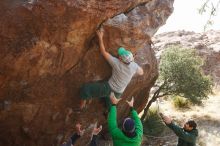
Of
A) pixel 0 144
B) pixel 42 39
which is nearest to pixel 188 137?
pixel 42 39

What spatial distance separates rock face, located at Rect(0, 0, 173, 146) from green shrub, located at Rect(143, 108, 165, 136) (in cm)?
568

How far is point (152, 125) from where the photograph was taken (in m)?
16.8

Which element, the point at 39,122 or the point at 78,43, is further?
the point at 39,122

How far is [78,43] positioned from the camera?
882 centimetres

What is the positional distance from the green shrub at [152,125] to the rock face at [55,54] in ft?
18.6

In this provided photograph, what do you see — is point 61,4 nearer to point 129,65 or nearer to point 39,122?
point 129,65

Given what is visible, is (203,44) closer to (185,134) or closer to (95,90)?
(95,90)

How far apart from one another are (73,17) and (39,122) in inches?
137

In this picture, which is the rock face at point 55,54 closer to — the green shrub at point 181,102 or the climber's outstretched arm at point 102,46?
the climber's outstretched arm at point 102,46

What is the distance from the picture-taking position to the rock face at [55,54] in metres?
7.97

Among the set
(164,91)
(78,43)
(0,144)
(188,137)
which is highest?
(78,43)

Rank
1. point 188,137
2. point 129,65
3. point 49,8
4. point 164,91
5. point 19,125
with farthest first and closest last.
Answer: point 164,91 < point 19,125 < point 129,65 < point 188,137 < point 49,8

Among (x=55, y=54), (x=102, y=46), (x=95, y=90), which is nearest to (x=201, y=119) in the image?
(x=95, y=90)

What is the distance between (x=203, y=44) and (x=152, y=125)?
12.7 metres
